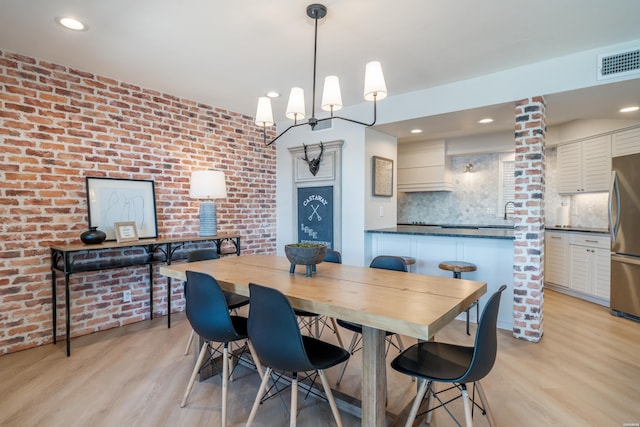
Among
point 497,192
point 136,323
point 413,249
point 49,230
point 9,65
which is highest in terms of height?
point 9,65

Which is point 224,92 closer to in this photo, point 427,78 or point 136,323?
point 427,78

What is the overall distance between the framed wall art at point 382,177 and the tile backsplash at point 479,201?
1960mm

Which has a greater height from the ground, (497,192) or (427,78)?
(427,78)

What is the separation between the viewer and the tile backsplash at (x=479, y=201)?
4.77 metres

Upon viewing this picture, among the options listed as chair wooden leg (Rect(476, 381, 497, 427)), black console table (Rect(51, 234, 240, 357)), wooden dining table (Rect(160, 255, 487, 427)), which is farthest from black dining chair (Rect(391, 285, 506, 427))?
black console table (Rect(51, 234, 240, 357))

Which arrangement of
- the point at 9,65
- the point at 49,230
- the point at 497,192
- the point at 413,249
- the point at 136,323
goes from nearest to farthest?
the point at 9,65 < the point at 49,230 < the point at 136,323 < the point at 413,249 < the point at 497,192

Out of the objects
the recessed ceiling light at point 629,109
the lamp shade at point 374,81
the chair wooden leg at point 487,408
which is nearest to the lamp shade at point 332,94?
the lamp shade at point 374,81

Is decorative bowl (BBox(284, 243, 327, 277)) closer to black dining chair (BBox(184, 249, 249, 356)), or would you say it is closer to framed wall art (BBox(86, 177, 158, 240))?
black dining chair (BBox(184, 249, 249, 356))

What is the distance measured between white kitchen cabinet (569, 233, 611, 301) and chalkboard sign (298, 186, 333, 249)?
325cm

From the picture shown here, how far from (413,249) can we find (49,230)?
Result: 3.71 meters

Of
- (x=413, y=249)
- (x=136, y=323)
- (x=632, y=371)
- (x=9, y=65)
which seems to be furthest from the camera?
(x=413, y=249)

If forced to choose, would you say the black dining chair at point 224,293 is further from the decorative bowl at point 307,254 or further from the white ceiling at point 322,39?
the white ceiling at point 322,39

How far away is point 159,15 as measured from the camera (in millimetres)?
2219

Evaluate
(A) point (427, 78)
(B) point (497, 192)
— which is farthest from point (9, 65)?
(B) point (497, 192)
